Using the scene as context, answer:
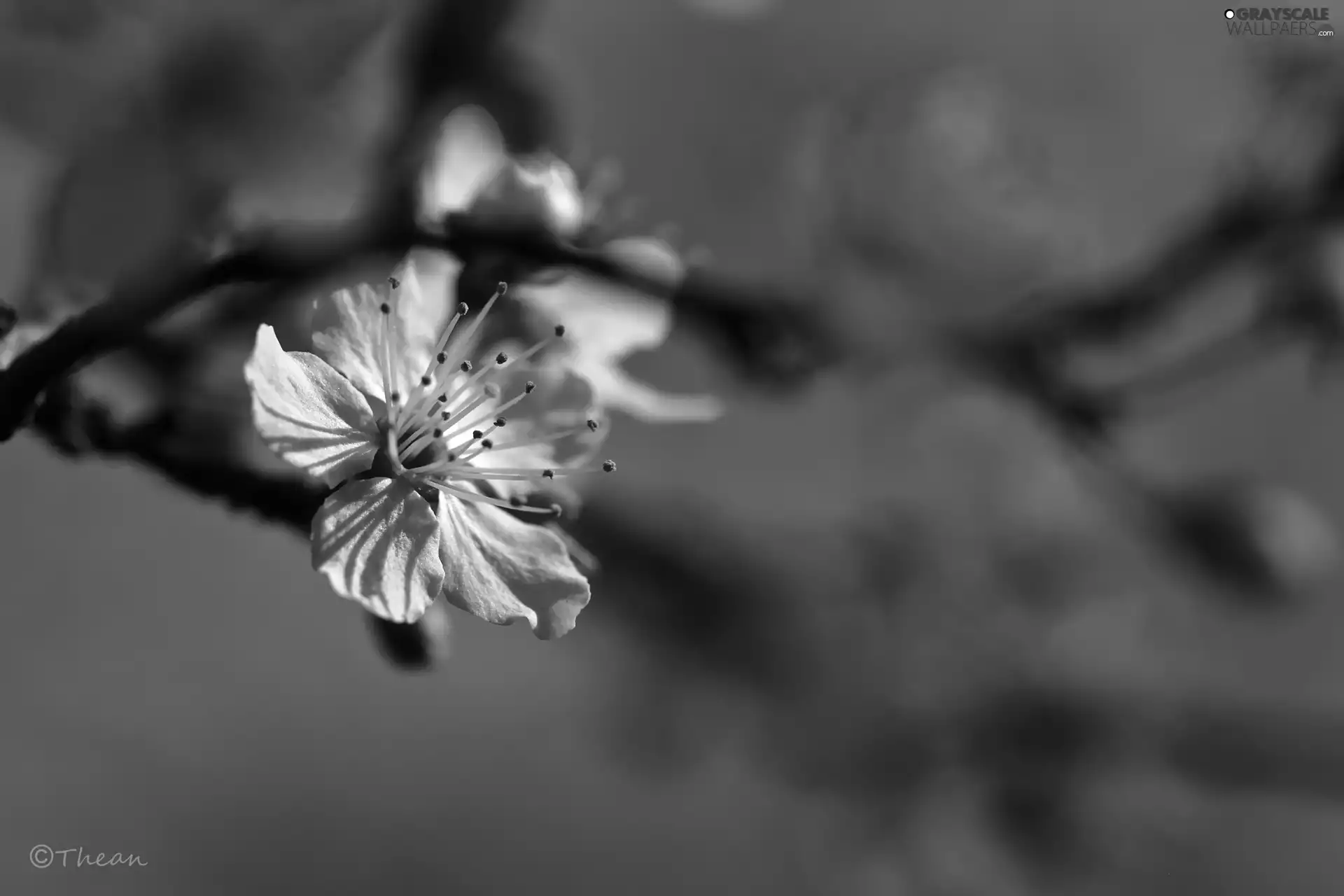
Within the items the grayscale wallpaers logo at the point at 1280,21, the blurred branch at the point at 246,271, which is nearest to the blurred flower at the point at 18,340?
the blurred branch at the point at 246,271

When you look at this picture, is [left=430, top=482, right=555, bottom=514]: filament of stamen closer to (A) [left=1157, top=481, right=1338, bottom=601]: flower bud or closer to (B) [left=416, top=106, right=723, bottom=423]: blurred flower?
(B) [left=416, top=106, right=723, bottom=423]: blurred flower

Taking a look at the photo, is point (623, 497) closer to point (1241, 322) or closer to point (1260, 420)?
point (1241, 322)

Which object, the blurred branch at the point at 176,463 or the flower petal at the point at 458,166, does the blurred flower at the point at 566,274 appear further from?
the blurred branch at the point at 176,463

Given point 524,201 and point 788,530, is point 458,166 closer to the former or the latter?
point 524,201

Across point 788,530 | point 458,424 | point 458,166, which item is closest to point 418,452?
point 458,424

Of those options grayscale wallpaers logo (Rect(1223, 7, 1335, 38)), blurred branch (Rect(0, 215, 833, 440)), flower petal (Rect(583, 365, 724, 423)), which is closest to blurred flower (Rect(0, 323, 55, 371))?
blurred branch (Rect(0, 215, 833, 440))

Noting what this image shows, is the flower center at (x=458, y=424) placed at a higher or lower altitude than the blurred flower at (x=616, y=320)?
lower
